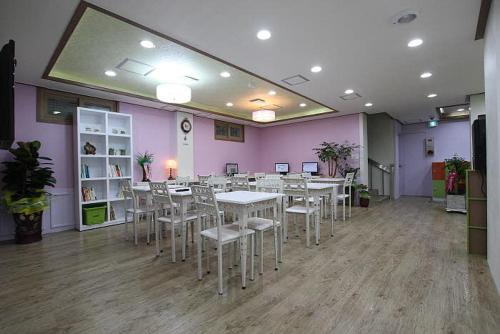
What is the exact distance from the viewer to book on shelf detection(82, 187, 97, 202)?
4.64 metres

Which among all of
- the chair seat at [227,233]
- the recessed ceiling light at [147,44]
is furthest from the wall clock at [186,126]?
the chair seat at [227,233]

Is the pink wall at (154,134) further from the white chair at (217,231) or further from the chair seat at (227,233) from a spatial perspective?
the chair seat at (227,233)

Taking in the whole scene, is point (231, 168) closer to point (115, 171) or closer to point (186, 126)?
point (186, 126)

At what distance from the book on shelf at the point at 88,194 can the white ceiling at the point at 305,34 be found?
1829 mm

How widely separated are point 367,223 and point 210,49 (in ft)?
13.2

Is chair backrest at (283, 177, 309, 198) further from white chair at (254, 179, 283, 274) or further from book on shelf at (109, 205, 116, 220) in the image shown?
book on shelf at (109, 205, 116, 220)

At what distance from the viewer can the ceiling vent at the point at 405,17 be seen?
8.04ft

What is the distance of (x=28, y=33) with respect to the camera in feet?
8.71

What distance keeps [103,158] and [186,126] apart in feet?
6.95

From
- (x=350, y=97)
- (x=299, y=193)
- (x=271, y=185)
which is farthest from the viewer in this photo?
(x=350, y=97)

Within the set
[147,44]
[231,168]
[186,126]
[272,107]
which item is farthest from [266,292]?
[231,168]

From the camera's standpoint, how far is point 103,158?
16.6ft

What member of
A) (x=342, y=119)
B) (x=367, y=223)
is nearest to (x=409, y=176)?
(x=342, y=119)

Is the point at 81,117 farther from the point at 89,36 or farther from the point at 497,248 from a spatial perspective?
the point at 497,248
